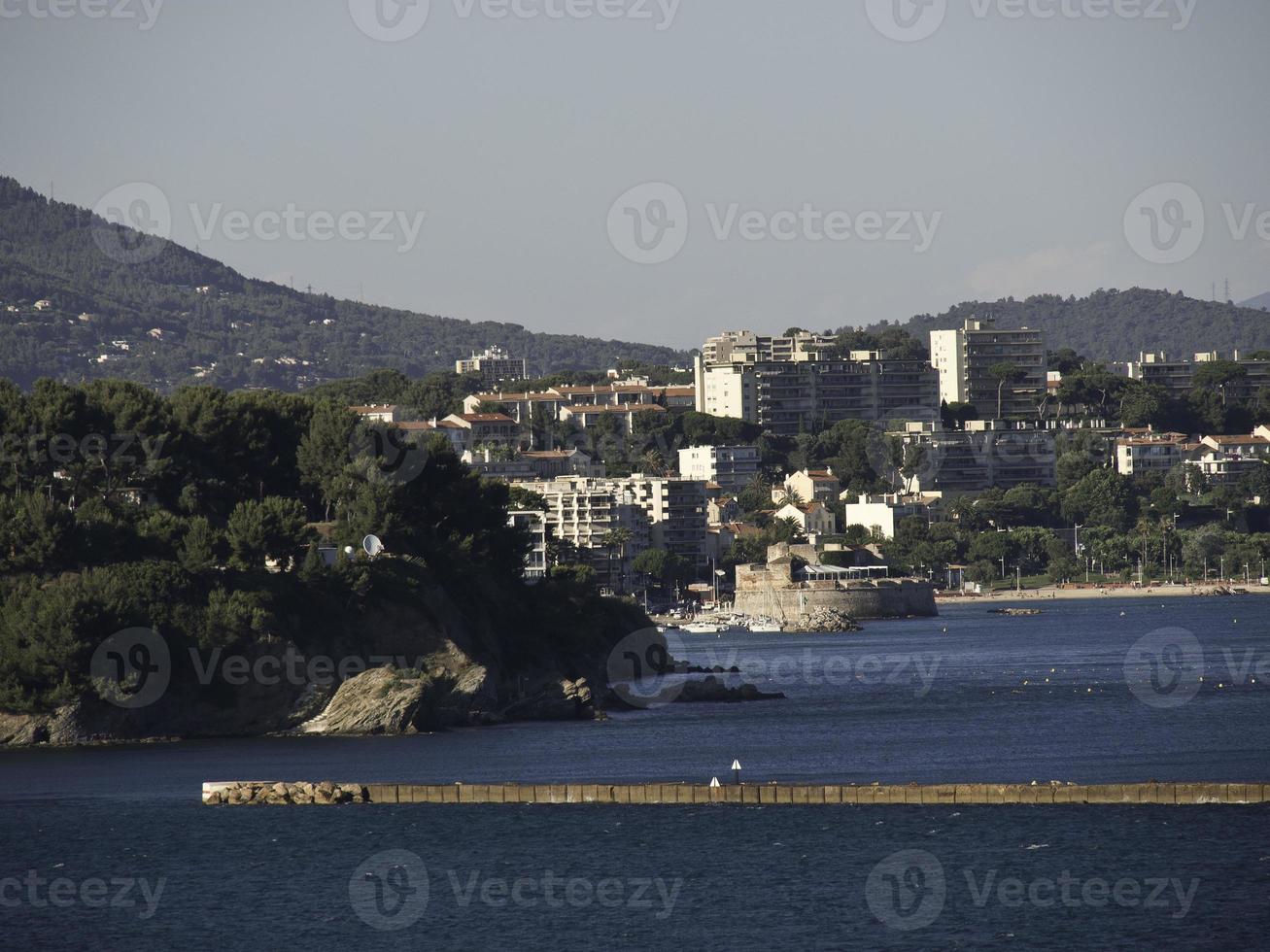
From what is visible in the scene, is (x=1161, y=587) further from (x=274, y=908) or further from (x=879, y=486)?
(x=274, y=908)

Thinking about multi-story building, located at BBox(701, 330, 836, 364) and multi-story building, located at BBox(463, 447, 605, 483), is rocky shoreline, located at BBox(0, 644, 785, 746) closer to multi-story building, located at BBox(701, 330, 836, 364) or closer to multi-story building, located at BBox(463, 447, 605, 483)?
multi-story building, located at BBox(463, 447, 605, 483)

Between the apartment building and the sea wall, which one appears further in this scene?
the apartment building

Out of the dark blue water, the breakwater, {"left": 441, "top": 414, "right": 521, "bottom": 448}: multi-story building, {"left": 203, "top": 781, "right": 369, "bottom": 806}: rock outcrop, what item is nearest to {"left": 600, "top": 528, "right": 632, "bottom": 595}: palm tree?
{"left": 441, "top": 414, "right": 521, "bottom": 448}: multi-story building

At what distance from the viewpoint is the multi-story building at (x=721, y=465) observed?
512 feet

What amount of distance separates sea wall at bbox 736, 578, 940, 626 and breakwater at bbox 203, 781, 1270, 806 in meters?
76.1

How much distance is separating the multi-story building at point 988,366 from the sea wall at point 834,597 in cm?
6051

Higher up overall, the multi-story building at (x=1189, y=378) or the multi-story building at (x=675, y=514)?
the multi-story building at (x=1189, y=378)

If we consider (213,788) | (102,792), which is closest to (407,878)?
(213,788)

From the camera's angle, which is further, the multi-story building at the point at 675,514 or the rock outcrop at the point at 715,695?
the multi-story building at the point at 675,514

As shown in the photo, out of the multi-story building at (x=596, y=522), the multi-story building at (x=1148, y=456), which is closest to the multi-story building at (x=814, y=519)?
the multi-story building at (x=596, y=522)

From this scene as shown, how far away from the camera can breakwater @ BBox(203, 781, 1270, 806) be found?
35062 millimetres

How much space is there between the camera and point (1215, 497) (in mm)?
148125

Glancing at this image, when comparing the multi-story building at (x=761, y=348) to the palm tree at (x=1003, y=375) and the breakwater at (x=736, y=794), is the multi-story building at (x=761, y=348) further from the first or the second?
the breakwater at (x=736, y=794)

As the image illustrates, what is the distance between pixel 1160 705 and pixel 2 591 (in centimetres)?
3043
